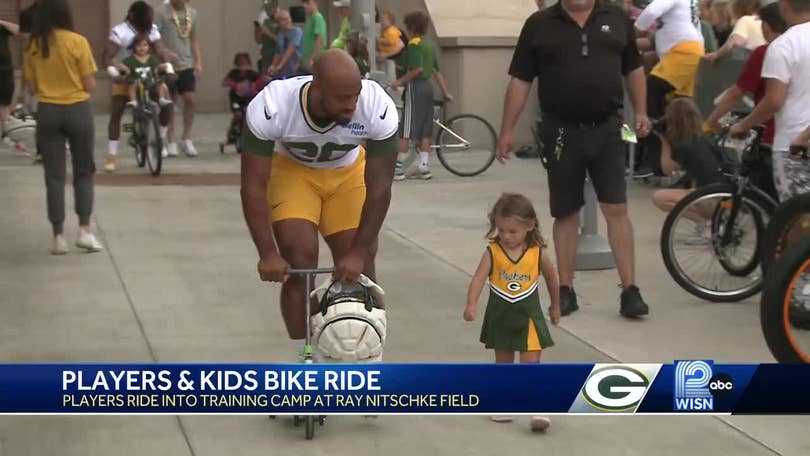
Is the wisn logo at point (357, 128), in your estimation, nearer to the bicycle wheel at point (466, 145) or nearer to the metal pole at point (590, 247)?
the metal pole at point (590, 247)

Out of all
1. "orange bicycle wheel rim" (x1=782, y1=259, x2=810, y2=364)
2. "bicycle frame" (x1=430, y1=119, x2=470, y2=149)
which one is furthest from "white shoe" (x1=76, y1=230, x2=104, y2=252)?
"orange bicycle wheel rim" (x1=782, y1=259, x2=810, y2=364)

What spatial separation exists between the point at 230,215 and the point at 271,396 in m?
7.76

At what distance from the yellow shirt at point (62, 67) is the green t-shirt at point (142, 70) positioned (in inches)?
219

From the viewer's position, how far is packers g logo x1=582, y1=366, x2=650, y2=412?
222 inches

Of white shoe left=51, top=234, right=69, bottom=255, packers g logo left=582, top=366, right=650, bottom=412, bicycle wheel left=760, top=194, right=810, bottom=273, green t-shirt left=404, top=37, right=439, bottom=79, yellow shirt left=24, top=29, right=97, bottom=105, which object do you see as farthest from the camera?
green t-shirt left=404, top=37, right=439, bottom=79

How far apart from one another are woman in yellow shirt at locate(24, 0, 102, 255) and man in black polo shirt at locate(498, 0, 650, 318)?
3475 millimetres

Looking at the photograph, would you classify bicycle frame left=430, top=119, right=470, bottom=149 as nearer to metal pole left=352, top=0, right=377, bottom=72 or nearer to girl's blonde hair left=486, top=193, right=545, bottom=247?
metal pole left=352, top=0, right=377, bottom=72

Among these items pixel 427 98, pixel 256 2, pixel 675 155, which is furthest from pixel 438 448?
pixel 256 2

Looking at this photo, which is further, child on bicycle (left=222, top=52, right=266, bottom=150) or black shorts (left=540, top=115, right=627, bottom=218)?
child on bicycle (left=222, top=52, right=266, bottom=150)

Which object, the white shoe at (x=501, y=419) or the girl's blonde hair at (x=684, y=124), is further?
the girl's blonde hair at (x=684, y=124)

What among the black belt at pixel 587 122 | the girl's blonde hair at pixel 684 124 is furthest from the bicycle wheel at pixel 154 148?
the black belt at pixel 587 122

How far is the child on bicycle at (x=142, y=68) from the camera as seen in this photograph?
16469mm

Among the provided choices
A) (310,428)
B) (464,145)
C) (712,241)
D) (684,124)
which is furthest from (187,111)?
(310,428)

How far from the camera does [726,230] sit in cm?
936
